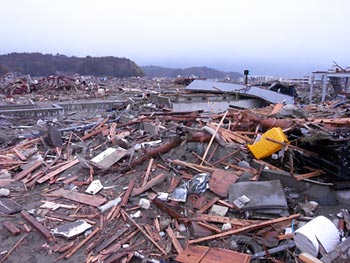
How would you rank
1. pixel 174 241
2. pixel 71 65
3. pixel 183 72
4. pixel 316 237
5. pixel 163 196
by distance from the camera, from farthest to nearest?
pixel 183 72
pixel 71 65
pixel 163 196
pixel 174 241
pixel 316 237

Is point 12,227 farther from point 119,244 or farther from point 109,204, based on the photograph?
point 119,244

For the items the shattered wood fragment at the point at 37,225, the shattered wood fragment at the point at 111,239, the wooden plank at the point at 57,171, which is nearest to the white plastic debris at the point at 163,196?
the shattered wood fragment at the point at 111,239

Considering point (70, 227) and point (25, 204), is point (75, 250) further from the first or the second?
point (25, 204)

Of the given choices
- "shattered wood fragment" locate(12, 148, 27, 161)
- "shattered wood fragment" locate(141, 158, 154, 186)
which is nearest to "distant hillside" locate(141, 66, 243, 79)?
"shattered wood fragment" locate(12, 148, 27, 161)

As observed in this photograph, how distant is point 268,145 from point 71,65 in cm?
7821

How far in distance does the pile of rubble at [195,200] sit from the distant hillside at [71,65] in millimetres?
64476

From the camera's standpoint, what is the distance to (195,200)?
566 centimetres

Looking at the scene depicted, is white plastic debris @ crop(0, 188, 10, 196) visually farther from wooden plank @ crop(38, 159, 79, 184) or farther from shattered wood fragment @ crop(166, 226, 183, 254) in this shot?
shattered wood fragment @ crop(166, 226, 183, 254)

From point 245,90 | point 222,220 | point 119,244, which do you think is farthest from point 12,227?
point 245,90

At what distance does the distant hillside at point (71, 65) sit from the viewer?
2785 inches

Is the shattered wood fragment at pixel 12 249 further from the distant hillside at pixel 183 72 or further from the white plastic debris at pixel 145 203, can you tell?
the distant hillside at pixel 183 72

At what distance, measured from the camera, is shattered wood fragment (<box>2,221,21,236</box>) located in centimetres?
523

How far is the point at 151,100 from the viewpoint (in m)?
17.5

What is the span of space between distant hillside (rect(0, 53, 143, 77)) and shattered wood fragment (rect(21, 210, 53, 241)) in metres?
65.9
